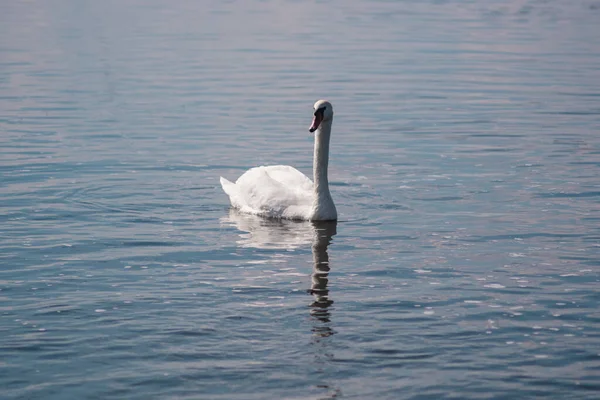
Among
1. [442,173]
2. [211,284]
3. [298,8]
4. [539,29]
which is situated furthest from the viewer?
[298,8]

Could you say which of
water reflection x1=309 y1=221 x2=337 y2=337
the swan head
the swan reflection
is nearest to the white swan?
the swan head

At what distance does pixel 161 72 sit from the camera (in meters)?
37.4

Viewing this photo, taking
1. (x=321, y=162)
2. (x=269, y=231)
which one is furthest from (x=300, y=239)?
(x=321, y=162)

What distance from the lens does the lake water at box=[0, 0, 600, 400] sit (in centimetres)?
1045

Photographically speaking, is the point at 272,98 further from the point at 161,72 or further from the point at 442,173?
the point at 442,173

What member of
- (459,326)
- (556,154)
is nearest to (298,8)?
(556,154)

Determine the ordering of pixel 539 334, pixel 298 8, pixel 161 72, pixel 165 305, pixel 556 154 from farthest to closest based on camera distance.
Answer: pixel 298 8 → pixel 161 72 → pixel 556 154 → pixel 165 305 → pixel 539 334

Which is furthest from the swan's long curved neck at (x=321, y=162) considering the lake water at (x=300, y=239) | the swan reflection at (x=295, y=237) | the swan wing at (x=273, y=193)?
the lake water at (x=300, y=239)

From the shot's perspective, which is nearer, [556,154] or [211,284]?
[211,284]

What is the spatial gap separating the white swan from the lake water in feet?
1.00

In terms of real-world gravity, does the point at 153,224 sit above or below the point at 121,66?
below

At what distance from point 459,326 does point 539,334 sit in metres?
0.78

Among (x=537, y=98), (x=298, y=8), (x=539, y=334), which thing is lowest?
(x=539, y=334)

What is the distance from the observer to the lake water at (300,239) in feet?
34.3
